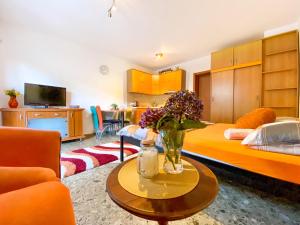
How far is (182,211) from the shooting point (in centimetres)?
58

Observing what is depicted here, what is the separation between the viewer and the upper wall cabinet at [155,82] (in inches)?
198

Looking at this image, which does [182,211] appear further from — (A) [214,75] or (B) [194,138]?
(A) [214,75]

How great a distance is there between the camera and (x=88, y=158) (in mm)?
2398

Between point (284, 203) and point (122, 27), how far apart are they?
11.8ft

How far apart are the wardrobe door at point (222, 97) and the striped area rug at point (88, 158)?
2.32 meters

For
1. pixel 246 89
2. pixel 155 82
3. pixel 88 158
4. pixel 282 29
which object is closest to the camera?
pixel 88 158

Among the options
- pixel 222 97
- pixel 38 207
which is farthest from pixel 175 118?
pixel 222 97

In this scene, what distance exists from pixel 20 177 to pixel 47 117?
297cm

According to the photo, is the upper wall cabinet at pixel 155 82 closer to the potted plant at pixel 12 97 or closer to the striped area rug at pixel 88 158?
the striped area rug at pixel 88 158

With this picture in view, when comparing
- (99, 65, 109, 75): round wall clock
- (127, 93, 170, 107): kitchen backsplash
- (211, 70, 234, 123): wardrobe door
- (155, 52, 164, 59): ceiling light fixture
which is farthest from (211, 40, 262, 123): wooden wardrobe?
(99, 65, 109, 75): round wall clock

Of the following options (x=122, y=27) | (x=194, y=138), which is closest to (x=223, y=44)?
(x=122, y=27)

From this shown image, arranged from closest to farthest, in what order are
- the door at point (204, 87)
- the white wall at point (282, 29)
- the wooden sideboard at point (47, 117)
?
the wooden sideboard at point (47, 117) → the white wall at point (282, 29) → the door at point (204, 87)

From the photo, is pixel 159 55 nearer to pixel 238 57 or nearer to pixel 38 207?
pixel 238 57

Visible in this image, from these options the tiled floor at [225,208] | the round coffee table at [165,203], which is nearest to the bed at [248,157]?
the tiled floor at [225,208]
